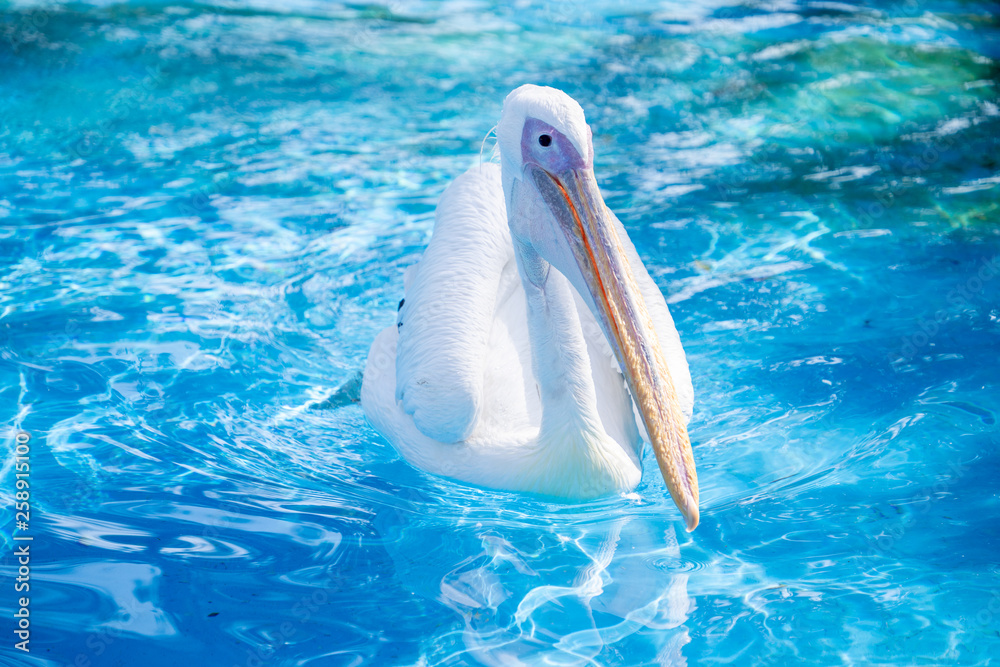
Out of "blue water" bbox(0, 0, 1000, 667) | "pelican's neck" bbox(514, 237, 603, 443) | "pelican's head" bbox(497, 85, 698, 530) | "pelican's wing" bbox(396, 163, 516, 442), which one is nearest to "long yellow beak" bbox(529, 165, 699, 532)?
"pelican's head" bbox(497, 85, 698, 530)

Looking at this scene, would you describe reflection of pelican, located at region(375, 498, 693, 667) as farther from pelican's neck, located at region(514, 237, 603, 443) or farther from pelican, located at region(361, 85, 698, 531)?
pelican's neck, located at region(514, 237, 603, 443)

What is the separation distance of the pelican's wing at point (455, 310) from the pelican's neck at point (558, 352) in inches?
9.4

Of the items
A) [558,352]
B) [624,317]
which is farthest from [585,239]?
[558,352]

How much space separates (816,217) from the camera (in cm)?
515

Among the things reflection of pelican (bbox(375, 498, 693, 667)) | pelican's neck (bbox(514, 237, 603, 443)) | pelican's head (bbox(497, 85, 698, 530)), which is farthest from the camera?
pelican's neck (bbox(514, 237, 603, 443))

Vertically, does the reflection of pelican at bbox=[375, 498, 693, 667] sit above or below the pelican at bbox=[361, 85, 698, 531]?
below

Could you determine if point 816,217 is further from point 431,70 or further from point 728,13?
point 728,13

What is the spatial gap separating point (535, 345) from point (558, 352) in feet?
0.29

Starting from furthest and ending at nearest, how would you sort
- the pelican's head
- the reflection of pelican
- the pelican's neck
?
the pelican's neck, the pelican's head, the reflection of pelican

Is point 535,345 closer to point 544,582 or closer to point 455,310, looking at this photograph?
point 455,310

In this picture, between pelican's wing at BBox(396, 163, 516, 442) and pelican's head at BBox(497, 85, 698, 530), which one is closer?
pelican's head at BBox(497, 85, 698, 530)

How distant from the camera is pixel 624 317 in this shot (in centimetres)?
256

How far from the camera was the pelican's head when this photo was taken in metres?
2.48

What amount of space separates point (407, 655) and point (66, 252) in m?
3.34
